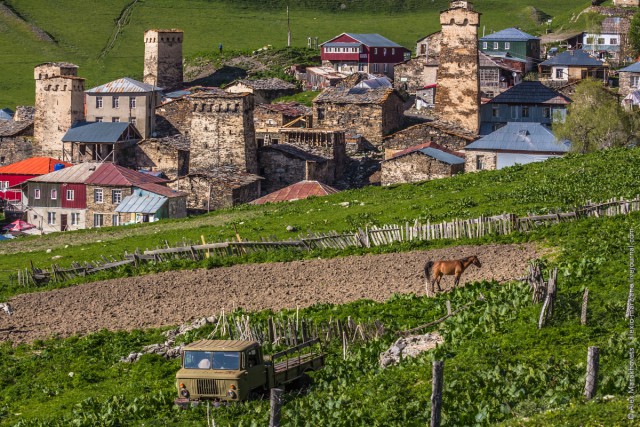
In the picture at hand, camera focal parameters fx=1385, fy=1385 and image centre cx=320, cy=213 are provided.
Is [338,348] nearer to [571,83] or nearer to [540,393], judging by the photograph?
[540,393]

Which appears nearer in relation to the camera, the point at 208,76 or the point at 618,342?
the point at 618,342

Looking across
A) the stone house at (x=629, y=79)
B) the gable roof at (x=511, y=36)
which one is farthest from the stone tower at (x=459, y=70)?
the gable roof at (x=511, y=36)

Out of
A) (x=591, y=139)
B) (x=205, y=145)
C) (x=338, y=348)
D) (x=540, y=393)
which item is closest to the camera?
(x=540, y=393)

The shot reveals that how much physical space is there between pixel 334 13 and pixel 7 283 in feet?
380

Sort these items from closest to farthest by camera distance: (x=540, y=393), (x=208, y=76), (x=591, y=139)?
(x=540, y=393) < (x=591, y=139) < (x=208, y=76)

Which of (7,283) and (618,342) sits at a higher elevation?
(618,342)

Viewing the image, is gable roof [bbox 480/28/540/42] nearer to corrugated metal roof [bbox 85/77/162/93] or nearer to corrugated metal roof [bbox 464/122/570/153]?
corrugated metal roof [bbox 85/77/162/93]

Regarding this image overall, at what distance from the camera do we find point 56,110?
97.2m

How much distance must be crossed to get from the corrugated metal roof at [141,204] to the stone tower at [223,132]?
8590 mm

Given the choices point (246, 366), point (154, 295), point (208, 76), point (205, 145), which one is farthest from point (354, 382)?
point (208, 76)

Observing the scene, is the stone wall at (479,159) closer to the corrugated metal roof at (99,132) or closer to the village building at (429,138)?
the village building at (429,138)

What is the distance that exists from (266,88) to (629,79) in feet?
91.7

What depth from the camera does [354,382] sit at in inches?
1161

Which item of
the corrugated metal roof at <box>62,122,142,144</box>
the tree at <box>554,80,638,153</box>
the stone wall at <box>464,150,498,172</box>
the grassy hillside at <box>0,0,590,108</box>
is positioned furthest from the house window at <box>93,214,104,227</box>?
the grassy hillside at <box>0,0,590,108</box>
